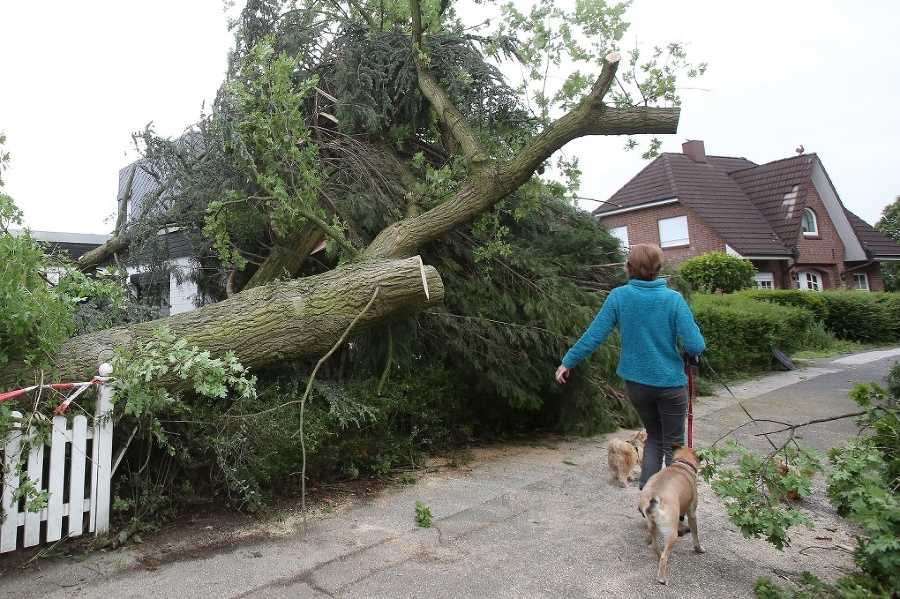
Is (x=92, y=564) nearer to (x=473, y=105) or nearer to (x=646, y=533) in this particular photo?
(x=646, y=533)

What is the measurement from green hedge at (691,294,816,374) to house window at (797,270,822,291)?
11.4 metres

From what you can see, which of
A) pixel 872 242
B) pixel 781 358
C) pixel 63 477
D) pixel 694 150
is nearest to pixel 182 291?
pixel 63 477

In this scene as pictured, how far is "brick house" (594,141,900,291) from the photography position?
72.8ft

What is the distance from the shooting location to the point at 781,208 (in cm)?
2347

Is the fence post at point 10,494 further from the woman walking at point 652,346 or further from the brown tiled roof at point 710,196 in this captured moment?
the brown tiled roof at point 710,196

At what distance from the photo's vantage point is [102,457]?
359cm

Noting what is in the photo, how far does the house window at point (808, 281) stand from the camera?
77.0ft

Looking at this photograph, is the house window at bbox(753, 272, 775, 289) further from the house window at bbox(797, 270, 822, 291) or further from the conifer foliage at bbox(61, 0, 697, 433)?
the conifer foliage at bbox(61, 0, 697, 433)

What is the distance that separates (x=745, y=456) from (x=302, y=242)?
4.77 metres

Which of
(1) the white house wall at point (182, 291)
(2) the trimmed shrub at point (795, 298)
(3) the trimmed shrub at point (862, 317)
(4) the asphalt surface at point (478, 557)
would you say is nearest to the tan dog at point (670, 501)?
(4) the asphalt surface at point (478, 557)

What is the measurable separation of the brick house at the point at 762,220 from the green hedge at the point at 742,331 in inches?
338

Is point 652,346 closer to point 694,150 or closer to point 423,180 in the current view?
point 423,180

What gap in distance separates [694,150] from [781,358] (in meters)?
16.5

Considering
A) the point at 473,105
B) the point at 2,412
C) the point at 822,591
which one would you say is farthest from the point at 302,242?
the point at 822,591
